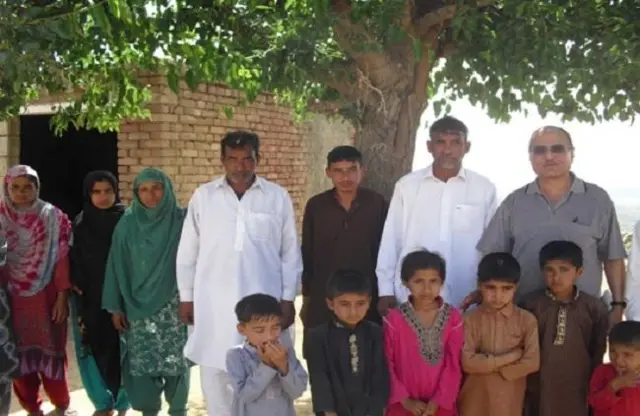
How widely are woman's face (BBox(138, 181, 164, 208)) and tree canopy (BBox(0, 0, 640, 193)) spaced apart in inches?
19.4

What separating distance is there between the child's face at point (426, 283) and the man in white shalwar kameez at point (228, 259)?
28.5 inches

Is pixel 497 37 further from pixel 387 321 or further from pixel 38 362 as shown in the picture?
pixel 38 362

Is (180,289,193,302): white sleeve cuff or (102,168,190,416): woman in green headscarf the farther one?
(102,168,190,416): woman in green headscarf

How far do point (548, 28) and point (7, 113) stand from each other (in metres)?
3.47

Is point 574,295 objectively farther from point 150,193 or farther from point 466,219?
point 150,193

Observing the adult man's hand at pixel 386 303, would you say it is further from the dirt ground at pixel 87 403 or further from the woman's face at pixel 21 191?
the woman's face at pixel 21 191

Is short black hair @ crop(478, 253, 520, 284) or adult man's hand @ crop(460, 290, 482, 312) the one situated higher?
short black hair @ crop(478, 253, 520, 284)

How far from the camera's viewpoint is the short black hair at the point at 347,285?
10.4ft

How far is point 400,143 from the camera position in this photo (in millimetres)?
4512

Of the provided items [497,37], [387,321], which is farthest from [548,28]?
[387,321]

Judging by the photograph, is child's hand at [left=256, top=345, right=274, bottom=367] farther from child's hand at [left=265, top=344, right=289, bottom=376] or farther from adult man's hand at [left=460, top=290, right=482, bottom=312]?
adult man's hand at [left=460, top=290, right=482, bottom=312]

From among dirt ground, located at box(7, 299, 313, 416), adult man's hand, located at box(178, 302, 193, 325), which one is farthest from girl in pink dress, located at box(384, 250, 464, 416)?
dirt ground, located at box(7, 299, 313, 416)

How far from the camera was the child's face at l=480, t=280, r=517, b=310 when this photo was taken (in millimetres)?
3195

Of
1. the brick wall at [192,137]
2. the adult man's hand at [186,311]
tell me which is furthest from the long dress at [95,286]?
the brick wall at [192,137]
